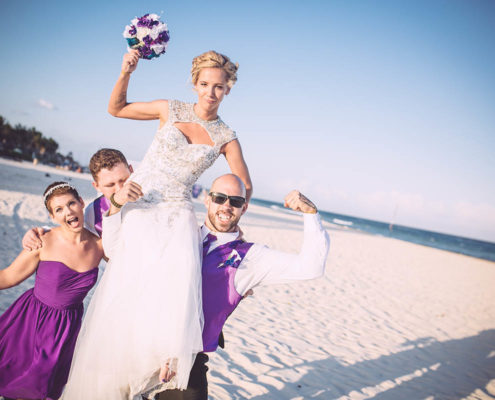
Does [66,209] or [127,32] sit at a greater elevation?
[127,32]

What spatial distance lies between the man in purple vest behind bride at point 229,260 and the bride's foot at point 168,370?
39cm

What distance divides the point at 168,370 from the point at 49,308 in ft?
4.66

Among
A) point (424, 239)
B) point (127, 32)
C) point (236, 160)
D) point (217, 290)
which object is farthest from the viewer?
point (424, 239)

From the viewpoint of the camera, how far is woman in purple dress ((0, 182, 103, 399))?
7.95 feet

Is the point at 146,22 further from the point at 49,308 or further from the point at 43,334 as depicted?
the point at 43,334

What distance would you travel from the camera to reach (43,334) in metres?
2.47

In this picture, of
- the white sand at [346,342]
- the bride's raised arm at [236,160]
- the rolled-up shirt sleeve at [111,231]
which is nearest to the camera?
the rolled-up shirt sleeve at [111,231]

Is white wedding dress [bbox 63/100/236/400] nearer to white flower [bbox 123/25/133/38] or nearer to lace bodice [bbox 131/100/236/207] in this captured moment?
lace bodice [bbox 131/100/236/207]

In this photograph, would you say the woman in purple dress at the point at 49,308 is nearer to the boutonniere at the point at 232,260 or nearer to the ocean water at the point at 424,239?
the boutonniere at the point at 232,260

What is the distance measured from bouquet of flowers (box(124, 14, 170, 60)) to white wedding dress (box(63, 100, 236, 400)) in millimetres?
1441

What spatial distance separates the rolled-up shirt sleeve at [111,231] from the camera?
86.0 inches

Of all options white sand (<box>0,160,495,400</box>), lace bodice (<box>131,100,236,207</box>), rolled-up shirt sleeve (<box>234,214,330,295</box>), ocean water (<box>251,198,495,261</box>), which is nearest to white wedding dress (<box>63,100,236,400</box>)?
lace bodice (<box>131,100,236,207</box>)

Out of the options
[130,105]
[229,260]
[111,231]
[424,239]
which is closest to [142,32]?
[130,105]

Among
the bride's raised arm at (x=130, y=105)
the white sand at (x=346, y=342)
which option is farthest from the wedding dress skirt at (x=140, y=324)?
the white sand at (x=346, y=342)
